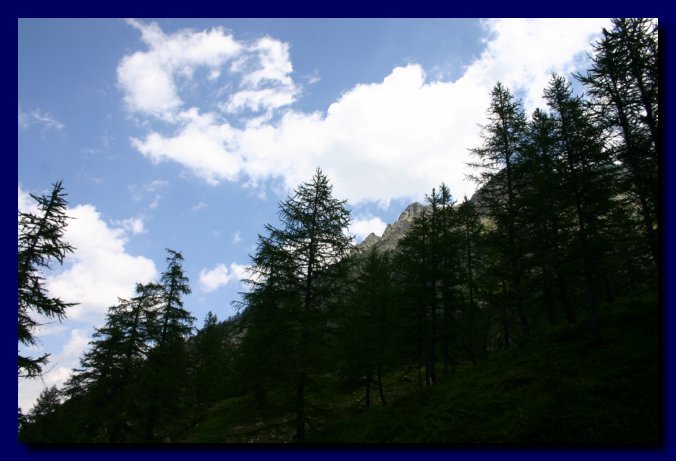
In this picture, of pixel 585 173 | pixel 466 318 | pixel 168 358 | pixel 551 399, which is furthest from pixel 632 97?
pixel 168 358

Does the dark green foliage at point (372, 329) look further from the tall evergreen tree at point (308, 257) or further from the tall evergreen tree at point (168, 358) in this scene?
the tall evergreen tree at point (168, 358)

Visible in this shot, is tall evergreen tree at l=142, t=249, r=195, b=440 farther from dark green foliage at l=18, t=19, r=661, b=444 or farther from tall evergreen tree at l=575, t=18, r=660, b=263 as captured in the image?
tall evergreen tree at l=575, t=18, r=660, b=263

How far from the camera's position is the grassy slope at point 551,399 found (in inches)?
370

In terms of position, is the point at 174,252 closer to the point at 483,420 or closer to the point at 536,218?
the point at 483,420

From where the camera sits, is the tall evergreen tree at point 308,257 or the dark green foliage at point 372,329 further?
the dark green foliage at point 372,329

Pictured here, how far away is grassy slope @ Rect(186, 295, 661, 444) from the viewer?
9406mm

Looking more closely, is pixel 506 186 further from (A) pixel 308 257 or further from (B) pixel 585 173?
(A) pixel 308 257

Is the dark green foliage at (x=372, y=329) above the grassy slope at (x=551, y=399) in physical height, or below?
above

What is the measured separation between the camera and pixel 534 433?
9734 millimetres

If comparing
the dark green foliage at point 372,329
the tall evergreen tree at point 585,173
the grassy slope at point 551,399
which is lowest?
the grassy slope at point 551,399

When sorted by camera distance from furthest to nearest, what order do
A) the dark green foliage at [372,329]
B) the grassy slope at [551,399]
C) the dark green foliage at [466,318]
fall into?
the dark green foliage at [372,329] < the dark green foliage at [466,318] < the grassy slope at [551,399]

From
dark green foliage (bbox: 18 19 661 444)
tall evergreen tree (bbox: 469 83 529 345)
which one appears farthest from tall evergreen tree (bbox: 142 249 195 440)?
tall evergreen tree (bbox: 469 83 529 345)

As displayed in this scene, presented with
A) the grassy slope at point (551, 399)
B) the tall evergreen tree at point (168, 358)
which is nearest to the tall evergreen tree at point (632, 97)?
the grassy slope at point (551, 399)
